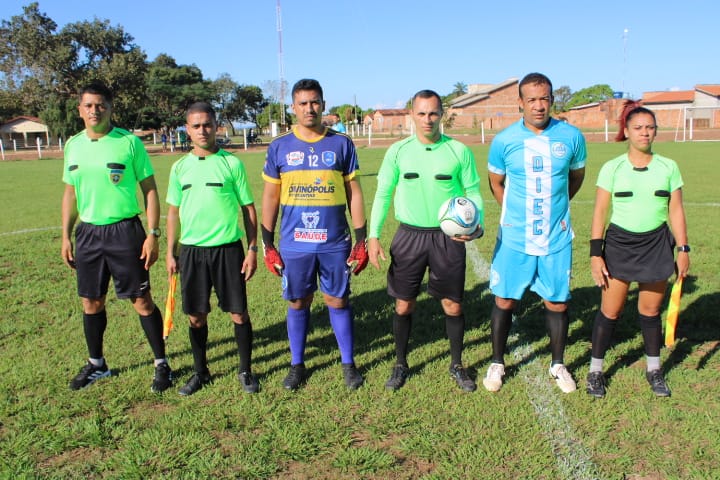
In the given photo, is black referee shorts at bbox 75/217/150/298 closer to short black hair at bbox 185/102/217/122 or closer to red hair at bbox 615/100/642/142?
short black hair at bbox 185/102/217/122

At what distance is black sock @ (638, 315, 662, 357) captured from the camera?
12.2ft

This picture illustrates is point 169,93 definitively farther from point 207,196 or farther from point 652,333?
point 652,333

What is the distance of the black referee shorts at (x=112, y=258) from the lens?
370 cm

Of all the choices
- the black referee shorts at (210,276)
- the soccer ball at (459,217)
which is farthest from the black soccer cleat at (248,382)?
the soccer ball at (459,217)

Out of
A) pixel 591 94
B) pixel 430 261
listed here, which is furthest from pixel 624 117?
pixel 591 94

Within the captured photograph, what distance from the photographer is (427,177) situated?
3646mm

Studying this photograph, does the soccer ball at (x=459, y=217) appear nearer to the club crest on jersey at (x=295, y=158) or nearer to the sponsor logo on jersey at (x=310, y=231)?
the sponsor logo on jersey at (x=310, y=231)

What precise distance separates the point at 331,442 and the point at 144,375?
1.68 meters

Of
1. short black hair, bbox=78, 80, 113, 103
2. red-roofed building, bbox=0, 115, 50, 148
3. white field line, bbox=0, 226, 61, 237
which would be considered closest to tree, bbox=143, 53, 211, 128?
red-roofed building, bbox=0, 115, 50, 148

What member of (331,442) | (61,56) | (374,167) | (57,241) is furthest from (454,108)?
(331,442)

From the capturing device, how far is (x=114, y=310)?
17.9ft

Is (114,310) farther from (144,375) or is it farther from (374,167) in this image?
(374,167)

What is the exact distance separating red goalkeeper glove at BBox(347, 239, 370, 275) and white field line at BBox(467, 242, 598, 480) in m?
1.41

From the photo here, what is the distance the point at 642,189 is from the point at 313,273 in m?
2.19
